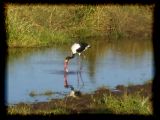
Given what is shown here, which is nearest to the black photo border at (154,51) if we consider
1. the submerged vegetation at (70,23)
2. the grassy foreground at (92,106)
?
the grassy foreground at (92,106)

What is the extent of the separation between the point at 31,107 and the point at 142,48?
7213 millimetres

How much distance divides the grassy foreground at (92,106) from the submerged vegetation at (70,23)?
515cm

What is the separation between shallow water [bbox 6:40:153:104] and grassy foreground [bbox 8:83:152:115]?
0.50 meters

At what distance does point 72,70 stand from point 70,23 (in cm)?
441

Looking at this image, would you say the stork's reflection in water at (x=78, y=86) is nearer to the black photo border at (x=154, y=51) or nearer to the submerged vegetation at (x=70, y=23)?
the black photo border at (x=154, y=51)

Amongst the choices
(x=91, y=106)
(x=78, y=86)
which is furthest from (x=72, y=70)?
(x=91, y=106)

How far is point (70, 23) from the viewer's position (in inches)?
593

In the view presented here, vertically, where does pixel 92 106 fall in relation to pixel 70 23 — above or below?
below

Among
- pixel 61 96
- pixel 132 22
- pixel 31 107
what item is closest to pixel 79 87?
pixel 61 96

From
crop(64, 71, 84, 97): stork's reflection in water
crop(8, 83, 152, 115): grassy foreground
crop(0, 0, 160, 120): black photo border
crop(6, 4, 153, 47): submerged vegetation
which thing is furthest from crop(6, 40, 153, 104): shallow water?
crop(0, 0, 160, 120): black photo border

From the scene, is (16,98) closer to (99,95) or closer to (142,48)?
(99,95)

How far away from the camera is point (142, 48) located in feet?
46.5

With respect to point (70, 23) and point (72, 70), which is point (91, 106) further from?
point (70, 23)

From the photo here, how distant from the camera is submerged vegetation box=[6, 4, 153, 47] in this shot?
42.6ft
